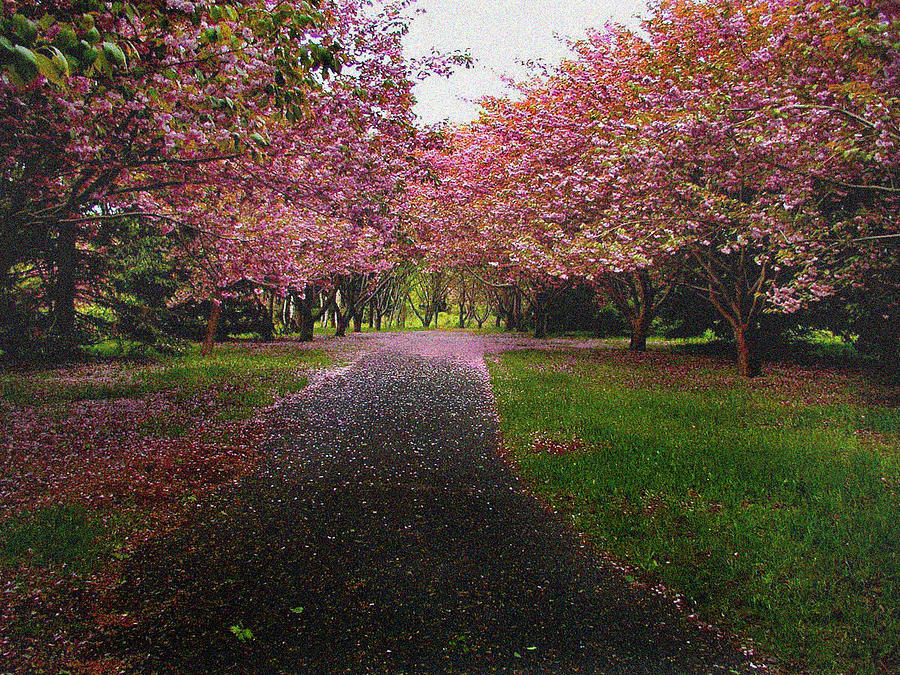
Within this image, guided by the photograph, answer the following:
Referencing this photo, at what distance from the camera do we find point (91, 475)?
7.16 meters

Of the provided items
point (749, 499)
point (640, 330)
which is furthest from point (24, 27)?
point (640, 330)

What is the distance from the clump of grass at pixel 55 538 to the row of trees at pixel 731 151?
9.69m

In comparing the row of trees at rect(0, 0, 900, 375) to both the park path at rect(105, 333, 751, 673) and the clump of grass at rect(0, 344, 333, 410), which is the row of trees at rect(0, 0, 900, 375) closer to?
the clump of grass at rect(0, 344, 333, 410)

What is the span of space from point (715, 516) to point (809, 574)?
127 cm

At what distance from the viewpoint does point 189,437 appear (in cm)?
919

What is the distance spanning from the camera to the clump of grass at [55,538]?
4.92 metres

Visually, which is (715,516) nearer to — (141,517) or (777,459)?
(777,459)

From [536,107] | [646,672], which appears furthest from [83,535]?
[536,107]

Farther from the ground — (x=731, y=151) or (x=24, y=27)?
(x=731, y=151)

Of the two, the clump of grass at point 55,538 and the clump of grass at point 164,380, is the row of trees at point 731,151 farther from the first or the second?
the clump of grass at point 55,538

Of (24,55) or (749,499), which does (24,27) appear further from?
(749,499)

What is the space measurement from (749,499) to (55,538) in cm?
774

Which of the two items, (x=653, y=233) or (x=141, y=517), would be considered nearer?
(x=141, y=517)

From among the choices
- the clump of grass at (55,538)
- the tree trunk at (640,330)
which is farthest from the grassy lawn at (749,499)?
the tree trunk at (640,330)
